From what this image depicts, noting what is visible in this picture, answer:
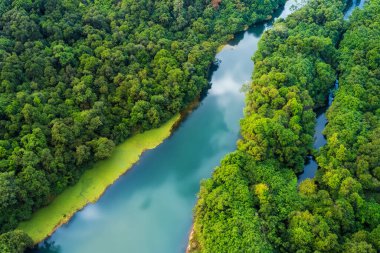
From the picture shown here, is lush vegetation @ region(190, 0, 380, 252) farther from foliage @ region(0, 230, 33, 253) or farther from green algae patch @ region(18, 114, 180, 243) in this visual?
foliage @ region(0, 230, 33, 253)

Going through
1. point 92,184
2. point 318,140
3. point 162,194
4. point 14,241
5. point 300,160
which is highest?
point 318,140

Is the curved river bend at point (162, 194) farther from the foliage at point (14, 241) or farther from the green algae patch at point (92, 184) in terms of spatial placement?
the foliage at point (14, 241)

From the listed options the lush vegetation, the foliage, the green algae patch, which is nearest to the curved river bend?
the green algae patch

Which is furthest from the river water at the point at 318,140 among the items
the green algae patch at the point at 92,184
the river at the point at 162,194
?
the green algae patch at the point at 92,184

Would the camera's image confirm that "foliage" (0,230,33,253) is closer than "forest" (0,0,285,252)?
Yes

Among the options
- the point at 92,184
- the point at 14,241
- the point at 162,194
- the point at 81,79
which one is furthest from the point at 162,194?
the point at 81,79

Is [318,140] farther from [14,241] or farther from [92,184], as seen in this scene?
[14,241]

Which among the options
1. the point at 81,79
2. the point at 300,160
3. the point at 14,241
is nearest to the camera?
the point at 14,241
